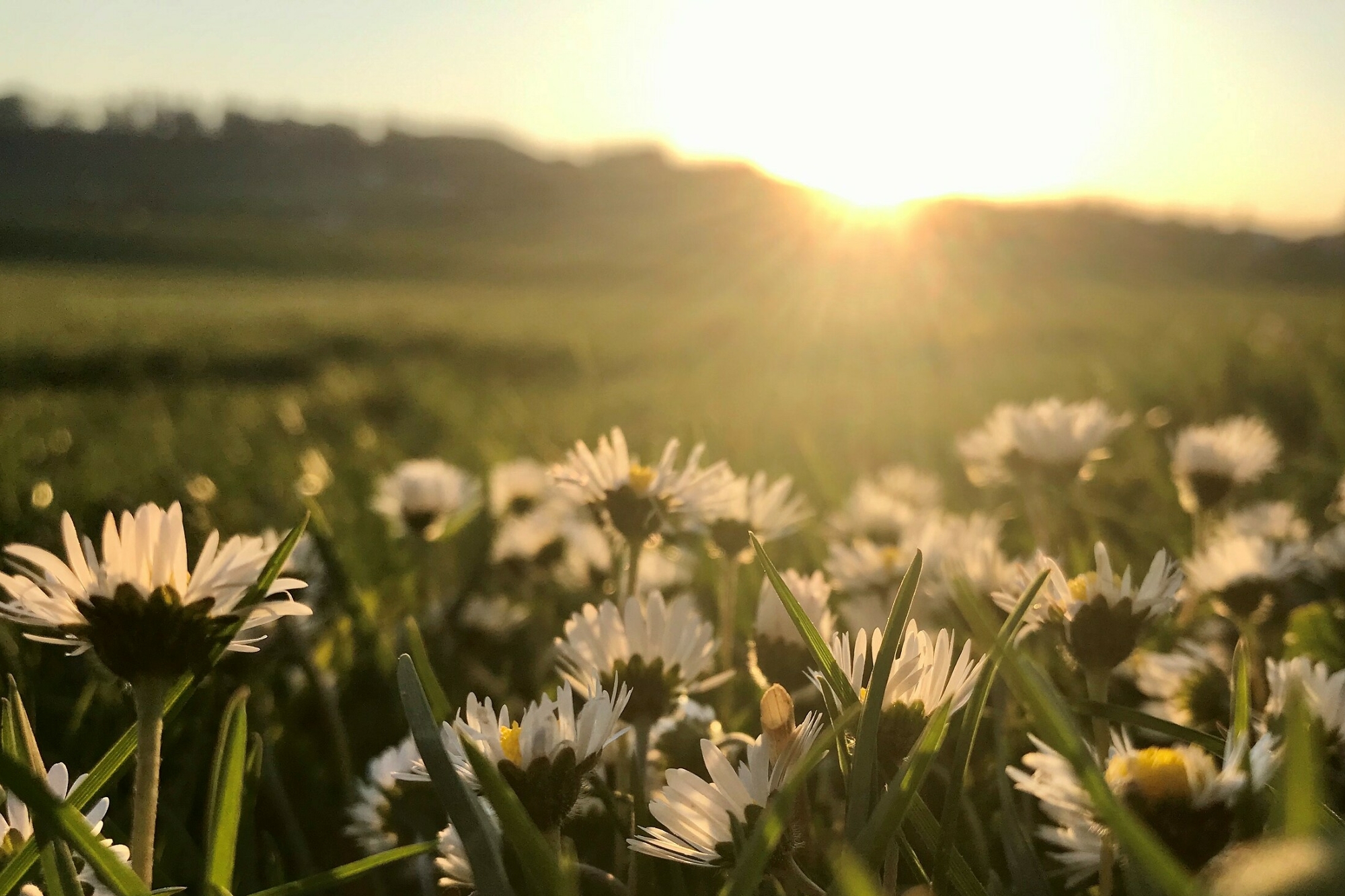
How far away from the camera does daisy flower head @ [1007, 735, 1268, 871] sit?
40 centimetres

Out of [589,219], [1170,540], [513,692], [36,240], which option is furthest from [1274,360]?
[589,219]

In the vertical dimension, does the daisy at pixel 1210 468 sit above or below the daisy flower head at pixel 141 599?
below

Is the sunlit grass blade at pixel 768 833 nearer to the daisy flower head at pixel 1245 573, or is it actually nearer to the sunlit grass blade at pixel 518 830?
the sunlit grass blade at pixel 518 830

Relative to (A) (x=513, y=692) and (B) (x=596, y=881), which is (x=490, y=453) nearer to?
(A) (x=513, y=692)

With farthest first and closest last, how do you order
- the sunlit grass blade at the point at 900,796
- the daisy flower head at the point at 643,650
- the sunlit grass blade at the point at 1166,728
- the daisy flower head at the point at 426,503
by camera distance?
1. the daisy flower head at the point at 426,503
2. the daisy flower head at the point at 643,650
3. the sunlit grass blade at the point at 1166,728
4. the sunlit grass blade at the point at 900,796

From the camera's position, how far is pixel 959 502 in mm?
1822

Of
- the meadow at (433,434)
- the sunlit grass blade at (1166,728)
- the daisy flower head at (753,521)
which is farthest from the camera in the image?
the daisy flower head at (753,521)

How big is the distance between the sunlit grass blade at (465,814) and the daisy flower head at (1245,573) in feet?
2.22

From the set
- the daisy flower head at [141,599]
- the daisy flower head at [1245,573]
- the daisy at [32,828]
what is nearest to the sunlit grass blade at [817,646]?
the daisy flower head at [141,599]

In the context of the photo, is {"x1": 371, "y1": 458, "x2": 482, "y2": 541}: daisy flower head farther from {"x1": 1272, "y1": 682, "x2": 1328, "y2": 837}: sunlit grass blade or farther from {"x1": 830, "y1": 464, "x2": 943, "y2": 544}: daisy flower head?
{"x1": 1272, "y1": 682, "x2": 1328, "y2": 837}: sunlit grass blade

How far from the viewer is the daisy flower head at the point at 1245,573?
782 mm

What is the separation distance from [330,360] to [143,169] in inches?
1989

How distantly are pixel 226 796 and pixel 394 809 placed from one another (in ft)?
0.74

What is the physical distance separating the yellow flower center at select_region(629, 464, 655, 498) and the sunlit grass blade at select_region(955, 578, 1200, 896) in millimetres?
396
